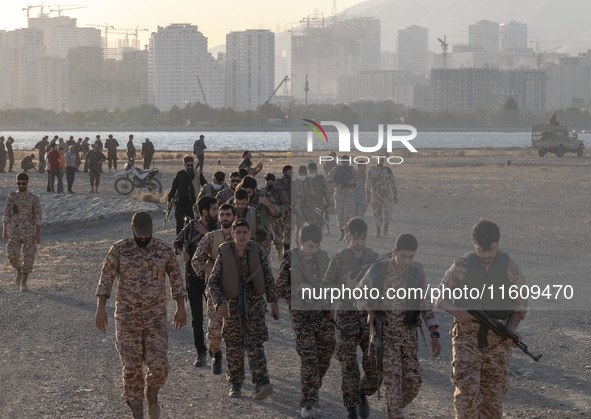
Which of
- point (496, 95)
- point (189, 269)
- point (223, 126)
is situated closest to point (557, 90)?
point (496, 95)

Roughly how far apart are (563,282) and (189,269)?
6.06 m

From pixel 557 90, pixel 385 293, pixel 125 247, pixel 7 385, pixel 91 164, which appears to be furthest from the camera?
pixel 557 90

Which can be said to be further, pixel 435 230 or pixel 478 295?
pixel 435 230

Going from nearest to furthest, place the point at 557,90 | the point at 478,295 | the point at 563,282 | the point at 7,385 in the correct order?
1. the point at 478,295
2. the point at 7,385
3. the point at 563,282
4. the point at 557,90

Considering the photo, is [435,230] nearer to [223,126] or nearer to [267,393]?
[267,393]

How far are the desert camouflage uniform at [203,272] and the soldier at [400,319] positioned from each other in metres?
1.92

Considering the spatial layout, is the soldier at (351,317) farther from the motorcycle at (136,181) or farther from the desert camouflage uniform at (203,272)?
the motorcycle at (136,181)

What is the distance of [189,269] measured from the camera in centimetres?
821

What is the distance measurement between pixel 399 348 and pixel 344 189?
9894mm

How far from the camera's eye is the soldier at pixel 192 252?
26.6 feet

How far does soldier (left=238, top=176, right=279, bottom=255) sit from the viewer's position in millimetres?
9677

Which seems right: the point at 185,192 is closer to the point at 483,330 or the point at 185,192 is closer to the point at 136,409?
the point at 136,409

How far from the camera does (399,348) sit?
19.3ft

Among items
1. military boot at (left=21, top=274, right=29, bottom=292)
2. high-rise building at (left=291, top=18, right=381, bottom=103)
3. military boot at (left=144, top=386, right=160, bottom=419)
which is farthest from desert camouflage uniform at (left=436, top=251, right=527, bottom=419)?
high-rise building at (left=291, top=18, right=381, bottom=103)
